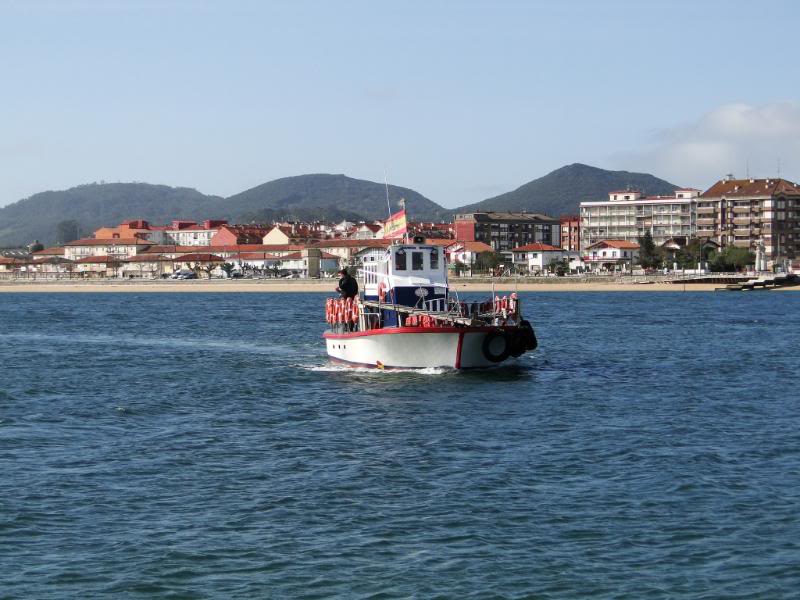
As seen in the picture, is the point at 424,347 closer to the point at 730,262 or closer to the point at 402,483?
the point at 402,483

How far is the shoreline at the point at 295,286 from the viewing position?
159750mm

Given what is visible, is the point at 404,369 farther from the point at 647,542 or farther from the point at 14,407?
the point at 647,542

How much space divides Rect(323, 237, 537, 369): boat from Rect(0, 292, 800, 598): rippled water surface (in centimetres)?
105

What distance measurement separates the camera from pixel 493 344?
140 feet

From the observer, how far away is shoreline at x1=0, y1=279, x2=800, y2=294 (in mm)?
159750

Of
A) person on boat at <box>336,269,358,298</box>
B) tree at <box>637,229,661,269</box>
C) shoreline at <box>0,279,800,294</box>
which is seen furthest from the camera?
tree at <box>637,229,661,269</box>

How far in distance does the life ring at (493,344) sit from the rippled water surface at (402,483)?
3.45 ft

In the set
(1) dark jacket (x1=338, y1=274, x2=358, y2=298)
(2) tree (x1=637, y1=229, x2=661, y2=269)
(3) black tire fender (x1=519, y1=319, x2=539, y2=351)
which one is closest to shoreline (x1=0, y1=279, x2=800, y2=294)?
(2) tree (x1=637, y1=229, x2=661, y2=269)

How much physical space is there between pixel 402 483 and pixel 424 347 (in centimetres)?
1930

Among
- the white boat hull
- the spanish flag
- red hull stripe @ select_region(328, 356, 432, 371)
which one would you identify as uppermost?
the spanish flag

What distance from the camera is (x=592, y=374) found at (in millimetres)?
45500

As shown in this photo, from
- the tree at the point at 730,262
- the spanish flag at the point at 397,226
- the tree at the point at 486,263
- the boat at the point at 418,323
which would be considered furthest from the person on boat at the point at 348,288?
the tree at the point at 486,263

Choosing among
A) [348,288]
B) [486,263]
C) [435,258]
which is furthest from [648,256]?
[435,258]

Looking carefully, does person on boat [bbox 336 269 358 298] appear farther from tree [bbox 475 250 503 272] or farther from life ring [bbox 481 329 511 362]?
tree [bbox 475 250 503 272]
